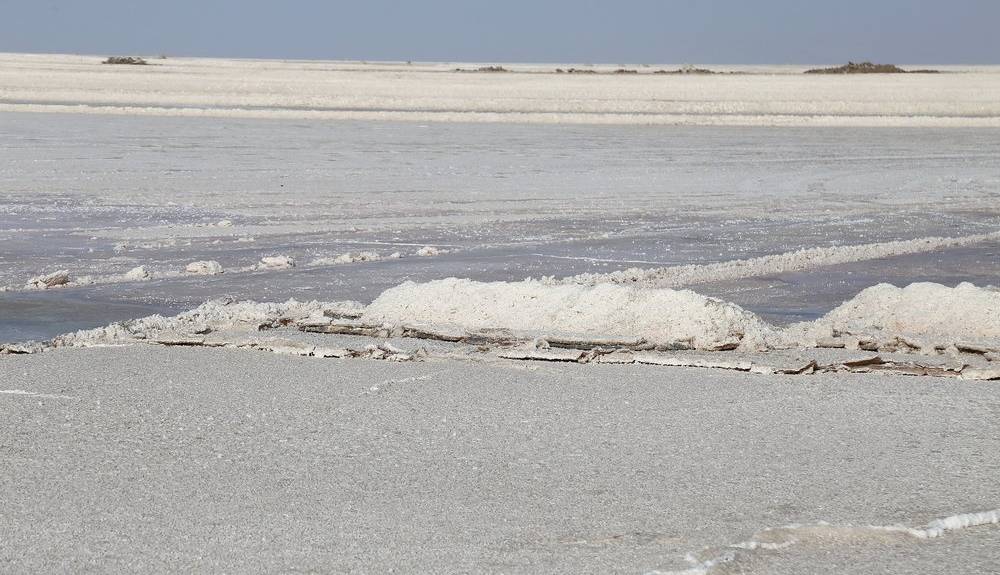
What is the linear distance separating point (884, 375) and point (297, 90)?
107 ft

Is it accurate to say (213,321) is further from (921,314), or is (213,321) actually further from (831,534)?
(831,534)

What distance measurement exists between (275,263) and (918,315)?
365 centimetres

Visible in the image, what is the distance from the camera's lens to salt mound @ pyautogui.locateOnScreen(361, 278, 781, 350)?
5.19 meters

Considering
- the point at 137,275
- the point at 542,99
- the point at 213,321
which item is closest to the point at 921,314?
the point at 213,321

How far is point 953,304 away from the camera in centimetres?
546

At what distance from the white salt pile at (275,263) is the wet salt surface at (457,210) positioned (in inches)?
5.8

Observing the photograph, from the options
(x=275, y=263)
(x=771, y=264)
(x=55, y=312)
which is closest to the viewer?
(x=55, y=312)

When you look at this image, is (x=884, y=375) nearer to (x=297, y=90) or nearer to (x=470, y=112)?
(x=470, y=112)

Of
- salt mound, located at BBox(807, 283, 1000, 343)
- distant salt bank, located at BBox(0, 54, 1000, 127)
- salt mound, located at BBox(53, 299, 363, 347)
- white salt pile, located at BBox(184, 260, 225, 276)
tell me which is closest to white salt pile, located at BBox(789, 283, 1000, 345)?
salt mound, located at BBox(807, 283, 1000, 343)

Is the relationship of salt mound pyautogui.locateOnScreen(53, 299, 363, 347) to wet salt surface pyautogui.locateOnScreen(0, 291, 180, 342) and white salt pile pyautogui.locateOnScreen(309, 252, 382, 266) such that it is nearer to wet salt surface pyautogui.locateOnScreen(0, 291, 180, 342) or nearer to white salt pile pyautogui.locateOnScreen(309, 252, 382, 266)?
wet salt surface pyautogui.locateOnScreen(0, 291, 180, 342)

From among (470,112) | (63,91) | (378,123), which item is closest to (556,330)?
(378,123)

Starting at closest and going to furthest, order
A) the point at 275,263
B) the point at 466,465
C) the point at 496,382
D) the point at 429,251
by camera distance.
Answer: the point at 466,465 → the point at 496,382 → the point at 275,263 → the point at 429,251

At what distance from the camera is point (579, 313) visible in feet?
17.8

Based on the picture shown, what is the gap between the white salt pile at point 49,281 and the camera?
21.8 feet
